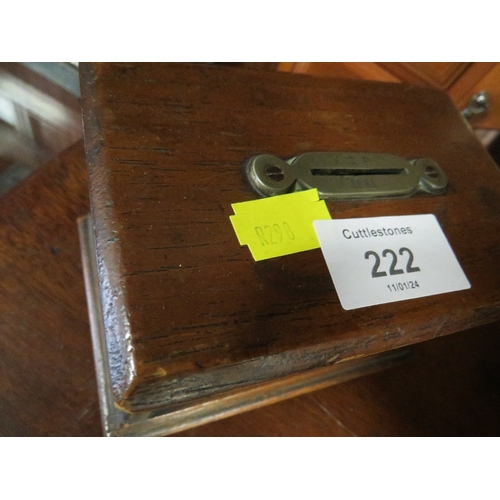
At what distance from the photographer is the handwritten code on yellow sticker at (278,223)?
414mm

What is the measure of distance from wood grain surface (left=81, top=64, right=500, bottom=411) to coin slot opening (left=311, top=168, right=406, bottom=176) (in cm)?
3

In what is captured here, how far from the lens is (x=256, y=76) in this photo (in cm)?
54

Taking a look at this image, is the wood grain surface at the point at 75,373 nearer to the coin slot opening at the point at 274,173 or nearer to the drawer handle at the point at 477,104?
the coin slot opening at the point at 274,173

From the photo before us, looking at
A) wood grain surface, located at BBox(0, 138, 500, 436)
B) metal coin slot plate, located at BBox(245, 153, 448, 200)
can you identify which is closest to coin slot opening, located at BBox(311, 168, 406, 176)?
metal coin slot plate, located at BBox(245, 153, 448, 200)

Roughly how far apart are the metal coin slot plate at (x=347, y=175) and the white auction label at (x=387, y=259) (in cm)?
4

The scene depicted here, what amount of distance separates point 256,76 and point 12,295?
41cm

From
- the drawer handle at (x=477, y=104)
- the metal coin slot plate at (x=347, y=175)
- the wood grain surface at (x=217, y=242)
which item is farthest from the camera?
the drawer handle at (x=477, y=104)

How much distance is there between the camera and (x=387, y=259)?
447 mm

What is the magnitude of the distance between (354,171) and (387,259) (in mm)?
121

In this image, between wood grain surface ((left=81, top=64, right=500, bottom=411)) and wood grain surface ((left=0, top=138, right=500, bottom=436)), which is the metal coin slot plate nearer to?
wood grain surface ((left=81, top=64, right=500, bottom=411))

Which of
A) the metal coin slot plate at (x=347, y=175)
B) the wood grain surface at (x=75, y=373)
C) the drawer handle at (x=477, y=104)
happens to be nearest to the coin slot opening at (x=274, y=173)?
the metal coin slot plate at (x=347, y=175)

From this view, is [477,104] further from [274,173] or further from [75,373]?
[75,373]

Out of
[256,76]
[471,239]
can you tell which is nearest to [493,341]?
[471,239]

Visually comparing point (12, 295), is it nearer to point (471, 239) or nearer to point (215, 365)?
point (215, 365)
